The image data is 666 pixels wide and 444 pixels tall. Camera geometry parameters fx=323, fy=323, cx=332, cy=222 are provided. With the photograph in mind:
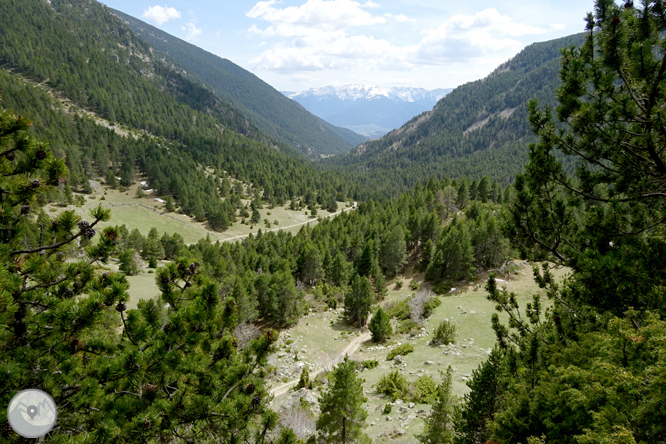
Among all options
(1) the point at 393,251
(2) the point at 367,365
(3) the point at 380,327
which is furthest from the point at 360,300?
(1) the point at 393,251

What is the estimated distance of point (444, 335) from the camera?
30062 mm

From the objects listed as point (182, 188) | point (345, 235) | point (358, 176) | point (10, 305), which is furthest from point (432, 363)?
point (358, 176)

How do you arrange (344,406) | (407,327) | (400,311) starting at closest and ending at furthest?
1. (344,406)
2. (407,327)
3. (400,311)

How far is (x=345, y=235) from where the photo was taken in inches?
2440

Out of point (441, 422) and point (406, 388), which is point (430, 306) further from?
point (441, 422)

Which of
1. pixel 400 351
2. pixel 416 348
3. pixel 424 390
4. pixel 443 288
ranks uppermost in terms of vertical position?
pixel 424 390

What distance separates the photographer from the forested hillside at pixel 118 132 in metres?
104

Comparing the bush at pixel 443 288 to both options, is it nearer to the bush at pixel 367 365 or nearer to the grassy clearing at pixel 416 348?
the grassy clearing at pixel 416 348

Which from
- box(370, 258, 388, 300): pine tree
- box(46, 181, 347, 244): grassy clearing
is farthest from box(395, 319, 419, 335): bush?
box(46, 181, 347, 244): grassy clearing

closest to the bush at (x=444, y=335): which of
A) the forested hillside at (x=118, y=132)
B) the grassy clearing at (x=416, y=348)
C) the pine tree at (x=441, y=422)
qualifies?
the grassy clearing at (x=416, y=348)

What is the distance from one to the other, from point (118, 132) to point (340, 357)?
15313 centimetres

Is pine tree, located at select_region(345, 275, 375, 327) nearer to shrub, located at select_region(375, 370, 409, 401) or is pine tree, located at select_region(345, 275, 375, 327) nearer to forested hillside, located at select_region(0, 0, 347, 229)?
shrub, located at select_region(375, 370, 409, 401)

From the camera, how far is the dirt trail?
85.6ft

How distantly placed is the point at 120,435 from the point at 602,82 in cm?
1076
